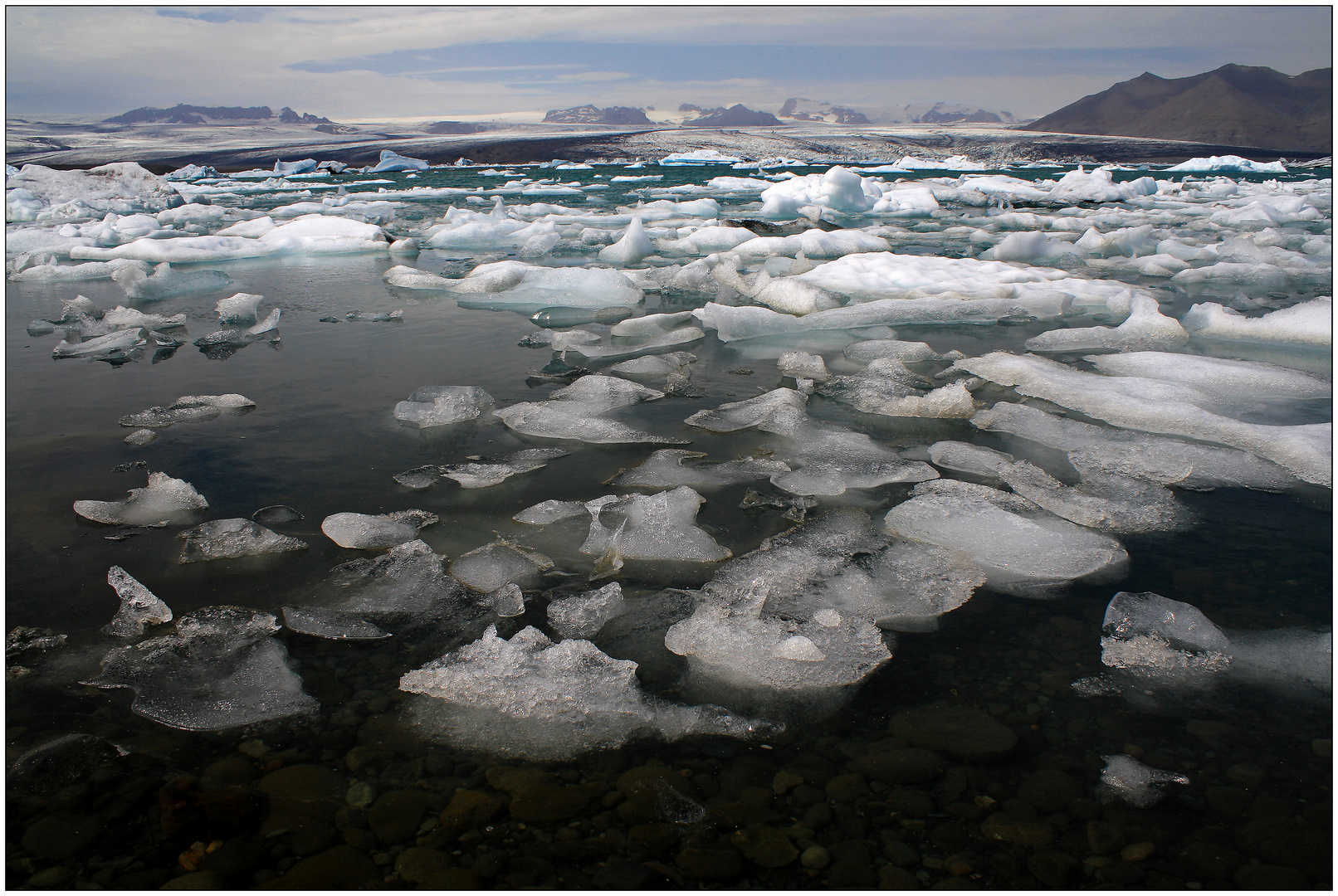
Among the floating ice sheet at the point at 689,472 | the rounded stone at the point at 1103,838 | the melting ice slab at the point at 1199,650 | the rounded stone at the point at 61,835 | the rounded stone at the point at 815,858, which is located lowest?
the rounded stone at the point at 61,835

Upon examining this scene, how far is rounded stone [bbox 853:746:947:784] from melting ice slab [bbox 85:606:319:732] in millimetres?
1072

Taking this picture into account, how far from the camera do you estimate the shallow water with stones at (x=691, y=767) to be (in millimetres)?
1178

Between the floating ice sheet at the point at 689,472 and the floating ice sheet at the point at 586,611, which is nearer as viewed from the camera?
the floating ice sheet at the point at 586,611

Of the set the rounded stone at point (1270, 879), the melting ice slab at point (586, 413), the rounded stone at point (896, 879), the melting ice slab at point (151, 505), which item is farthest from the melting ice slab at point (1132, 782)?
the melting ice slab at point (151, 505)

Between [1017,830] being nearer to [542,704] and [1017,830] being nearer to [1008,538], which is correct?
[542,704]

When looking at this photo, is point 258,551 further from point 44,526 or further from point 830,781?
point 830,781

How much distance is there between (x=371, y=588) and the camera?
6.24ft

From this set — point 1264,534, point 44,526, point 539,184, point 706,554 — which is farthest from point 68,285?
point 539,184

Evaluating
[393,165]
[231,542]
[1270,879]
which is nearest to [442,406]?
[231,542]

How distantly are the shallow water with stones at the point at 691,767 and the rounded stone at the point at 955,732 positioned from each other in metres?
0.02

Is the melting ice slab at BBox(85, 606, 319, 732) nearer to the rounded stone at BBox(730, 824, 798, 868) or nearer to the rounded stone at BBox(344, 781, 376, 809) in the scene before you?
the rounded stone at BBox(344, 781, 376, 809)

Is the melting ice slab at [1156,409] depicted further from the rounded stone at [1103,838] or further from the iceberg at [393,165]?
the iceberg at [393,165]

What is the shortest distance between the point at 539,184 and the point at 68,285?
16.9 metres

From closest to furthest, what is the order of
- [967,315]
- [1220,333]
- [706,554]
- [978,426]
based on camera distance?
1. [706,554]
2. [978,426]
3. [1220,333]
4. [967,315]
